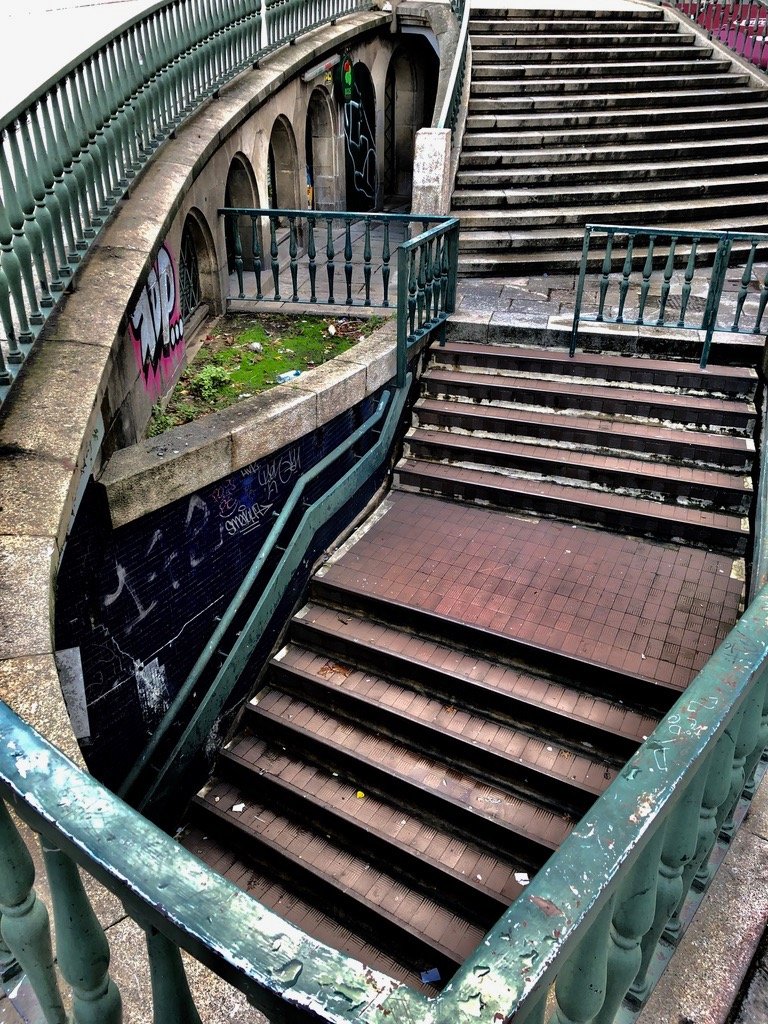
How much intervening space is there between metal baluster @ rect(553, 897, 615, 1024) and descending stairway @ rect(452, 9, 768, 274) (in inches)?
347

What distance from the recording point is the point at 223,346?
734cm

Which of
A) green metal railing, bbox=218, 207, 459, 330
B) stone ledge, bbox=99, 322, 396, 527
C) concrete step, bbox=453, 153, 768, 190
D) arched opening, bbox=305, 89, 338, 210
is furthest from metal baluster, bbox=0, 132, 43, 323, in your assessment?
arched opening, bbox=305, 89, 338, 210

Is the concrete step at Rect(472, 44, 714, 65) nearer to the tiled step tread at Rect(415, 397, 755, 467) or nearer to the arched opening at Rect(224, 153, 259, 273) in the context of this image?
the arched opening at Rect(224, 153, 259, 273)

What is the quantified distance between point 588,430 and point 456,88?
5.38 m

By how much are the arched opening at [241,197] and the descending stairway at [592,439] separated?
3485 mm

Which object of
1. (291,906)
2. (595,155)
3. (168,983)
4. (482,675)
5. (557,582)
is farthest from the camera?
(595,155)

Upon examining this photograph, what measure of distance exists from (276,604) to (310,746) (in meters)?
1.13

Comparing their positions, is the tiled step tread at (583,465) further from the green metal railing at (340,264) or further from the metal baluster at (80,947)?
the metal baluster at (80,947)

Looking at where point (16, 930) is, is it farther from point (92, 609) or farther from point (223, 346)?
point (223, 346)

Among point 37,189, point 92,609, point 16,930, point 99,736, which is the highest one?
point 37,189

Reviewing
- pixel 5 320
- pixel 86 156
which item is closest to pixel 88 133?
pixel 86 156

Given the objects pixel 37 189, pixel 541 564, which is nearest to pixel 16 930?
pixel 37 189

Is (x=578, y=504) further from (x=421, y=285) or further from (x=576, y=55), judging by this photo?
(x=576, y=55)

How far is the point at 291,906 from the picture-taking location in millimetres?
5160
